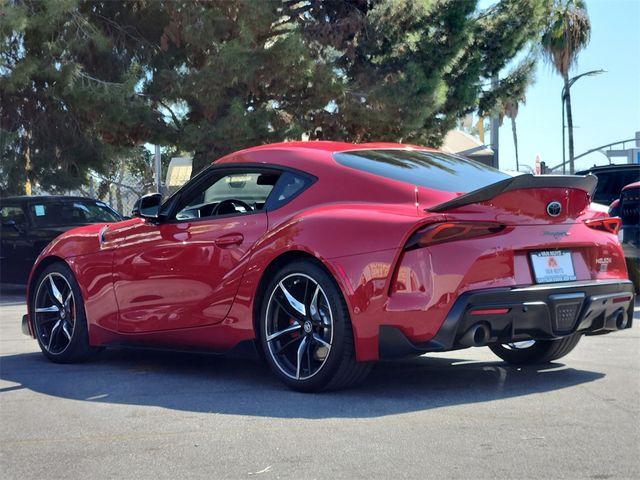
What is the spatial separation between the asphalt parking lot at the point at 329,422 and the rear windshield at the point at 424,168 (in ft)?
3.81

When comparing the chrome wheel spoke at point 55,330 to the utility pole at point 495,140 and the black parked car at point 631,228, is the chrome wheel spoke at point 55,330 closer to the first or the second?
the black parked car at point 631,228

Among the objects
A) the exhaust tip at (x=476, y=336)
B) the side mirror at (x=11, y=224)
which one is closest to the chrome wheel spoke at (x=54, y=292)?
the exhaust tip at (x=476, y=336)

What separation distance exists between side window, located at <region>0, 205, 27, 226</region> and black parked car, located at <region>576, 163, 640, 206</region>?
26.2 ft

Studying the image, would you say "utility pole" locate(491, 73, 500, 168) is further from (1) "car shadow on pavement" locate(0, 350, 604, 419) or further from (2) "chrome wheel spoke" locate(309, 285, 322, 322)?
(2) "chrome wheel spoke" locate(309, 285, 322, 322)

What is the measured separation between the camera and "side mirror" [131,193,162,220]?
6793mm

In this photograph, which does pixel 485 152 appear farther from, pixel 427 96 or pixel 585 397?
pixel 585 397

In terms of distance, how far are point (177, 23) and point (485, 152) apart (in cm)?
1171

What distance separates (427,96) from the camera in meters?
21.1

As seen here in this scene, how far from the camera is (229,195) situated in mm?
6680

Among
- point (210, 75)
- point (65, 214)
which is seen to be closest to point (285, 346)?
point (65, 214)

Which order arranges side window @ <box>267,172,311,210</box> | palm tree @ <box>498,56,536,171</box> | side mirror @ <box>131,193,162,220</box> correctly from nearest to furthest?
side window @ <box>267,172,311,210</box> < side mirror @ <box>131,193,162,220</box> < palm tree @ <box>498,56,536,171</box>

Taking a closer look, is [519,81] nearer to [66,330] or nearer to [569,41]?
[569,41]

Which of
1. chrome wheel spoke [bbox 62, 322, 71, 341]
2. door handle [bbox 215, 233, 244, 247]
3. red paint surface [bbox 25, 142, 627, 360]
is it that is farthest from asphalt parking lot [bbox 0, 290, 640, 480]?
door handle [bbox 215, 233, 244, 247]

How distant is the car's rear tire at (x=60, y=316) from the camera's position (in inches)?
285
